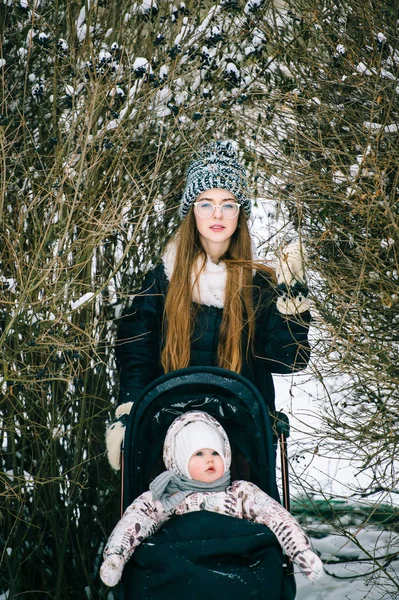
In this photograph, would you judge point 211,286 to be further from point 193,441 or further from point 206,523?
point 206,523

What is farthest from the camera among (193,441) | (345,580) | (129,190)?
(345,580)

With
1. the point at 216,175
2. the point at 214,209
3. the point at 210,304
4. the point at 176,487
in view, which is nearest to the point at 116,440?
the point at 176,487

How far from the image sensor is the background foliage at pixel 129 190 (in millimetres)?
2869

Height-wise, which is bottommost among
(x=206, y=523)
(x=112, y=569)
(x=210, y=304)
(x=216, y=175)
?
(x=112, y=569)

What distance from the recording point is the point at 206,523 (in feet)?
8.56

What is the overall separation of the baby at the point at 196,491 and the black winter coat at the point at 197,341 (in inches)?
17.1

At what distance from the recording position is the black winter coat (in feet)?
10.8

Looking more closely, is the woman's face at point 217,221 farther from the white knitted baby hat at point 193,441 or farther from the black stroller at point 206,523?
the white knitted baby hat at point 193,441

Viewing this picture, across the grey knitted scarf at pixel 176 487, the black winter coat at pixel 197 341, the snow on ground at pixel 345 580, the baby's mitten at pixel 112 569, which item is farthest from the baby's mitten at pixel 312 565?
the snow on ground at pixel 345 580

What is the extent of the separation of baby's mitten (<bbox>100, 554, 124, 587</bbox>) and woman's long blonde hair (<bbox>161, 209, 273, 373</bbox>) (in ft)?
3.10

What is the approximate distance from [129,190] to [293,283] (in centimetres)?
74

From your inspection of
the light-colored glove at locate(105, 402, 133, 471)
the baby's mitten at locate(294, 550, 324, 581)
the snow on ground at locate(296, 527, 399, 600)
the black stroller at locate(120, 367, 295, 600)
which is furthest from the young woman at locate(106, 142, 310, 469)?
the snow on ground at locate(296, 527, 399, 600)

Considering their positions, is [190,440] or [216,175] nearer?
[190,440]

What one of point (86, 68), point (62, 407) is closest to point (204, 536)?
point (62, 407)
